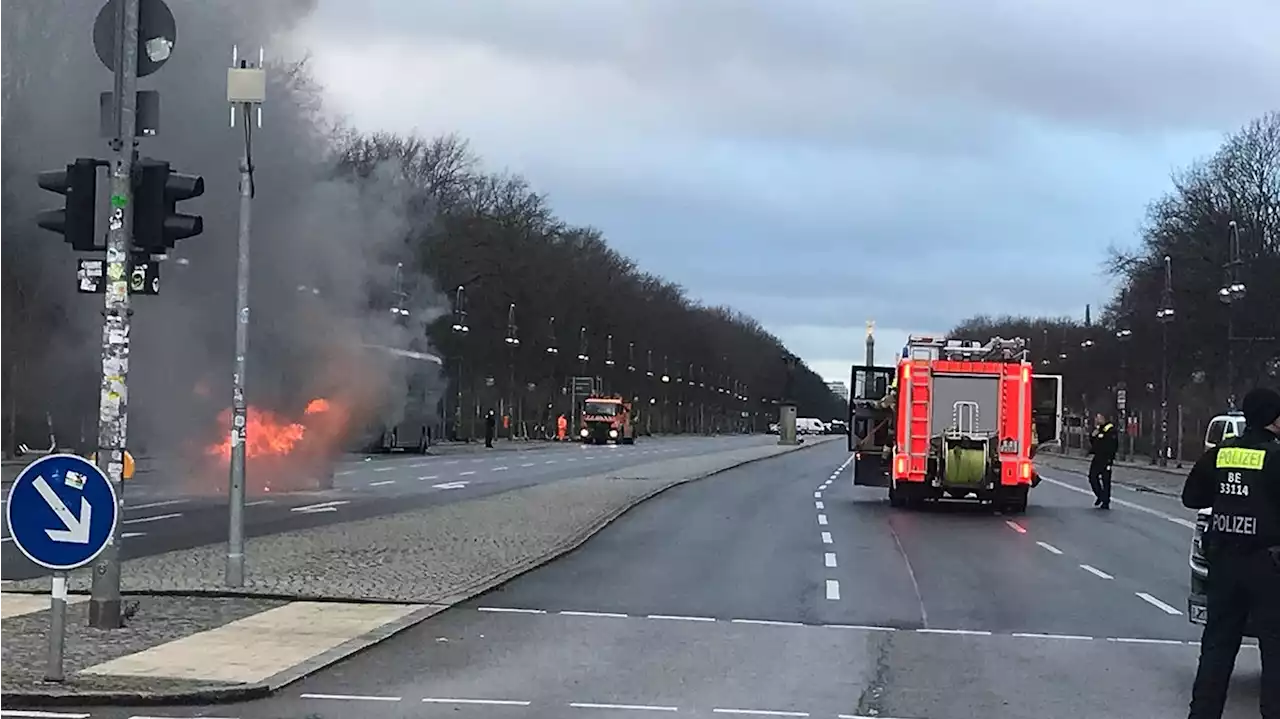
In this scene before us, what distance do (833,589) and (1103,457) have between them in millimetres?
18461

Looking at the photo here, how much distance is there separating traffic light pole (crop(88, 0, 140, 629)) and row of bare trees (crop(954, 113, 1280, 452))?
47214 mm

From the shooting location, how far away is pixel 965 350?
101 feet

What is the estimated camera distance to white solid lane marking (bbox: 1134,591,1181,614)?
15.7 m

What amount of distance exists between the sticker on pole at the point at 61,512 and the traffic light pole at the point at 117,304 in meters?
2.71

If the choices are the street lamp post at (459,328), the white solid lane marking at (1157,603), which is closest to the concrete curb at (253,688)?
the white solid lane marking at (1157,603)

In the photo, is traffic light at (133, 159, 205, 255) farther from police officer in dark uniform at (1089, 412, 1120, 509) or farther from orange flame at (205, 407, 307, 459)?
police officer in dark uniform at (1089, 412, 1120, 509)

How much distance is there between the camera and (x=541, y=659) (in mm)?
11500

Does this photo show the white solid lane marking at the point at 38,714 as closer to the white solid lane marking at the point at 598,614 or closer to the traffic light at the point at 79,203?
the traffic light at the point at 79,203

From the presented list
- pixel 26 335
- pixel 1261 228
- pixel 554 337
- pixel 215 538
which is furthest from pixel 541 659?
pixel 554 337

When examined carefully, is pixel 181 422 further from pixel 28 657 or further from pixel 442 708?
pixel 442 708

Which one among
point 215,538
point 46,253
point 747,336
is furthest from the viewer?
point 747,336

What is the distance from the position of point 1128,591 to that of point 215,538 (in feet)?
37.5

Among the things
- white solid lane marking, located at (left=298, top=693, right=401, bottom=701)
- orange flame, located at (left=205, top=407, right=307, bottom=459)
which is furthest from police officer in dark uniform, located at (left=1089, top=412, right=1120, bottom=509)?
white solid lane marking, located at (left=298, top=693, right=401, bottom=701)

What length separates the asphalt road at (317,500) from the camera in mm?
20922
